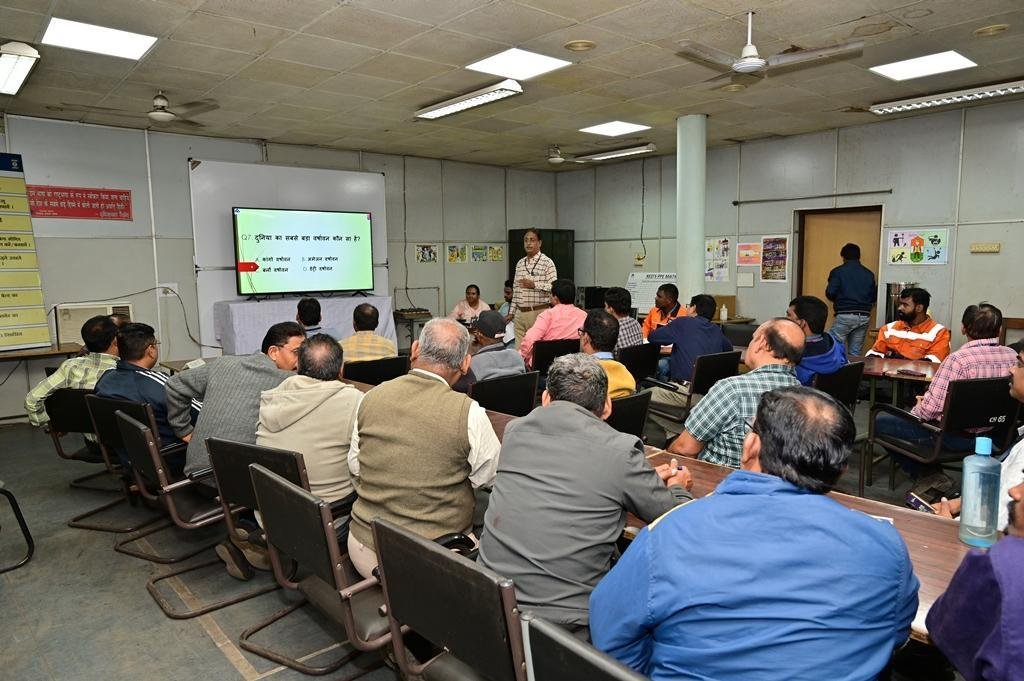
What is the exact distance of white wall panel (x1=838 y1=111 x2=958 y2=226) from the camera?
691cm

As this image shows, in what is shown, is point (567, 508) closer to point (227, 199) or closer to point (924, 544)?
point (924, 544)

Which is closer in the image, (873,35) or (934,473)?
(934,473)

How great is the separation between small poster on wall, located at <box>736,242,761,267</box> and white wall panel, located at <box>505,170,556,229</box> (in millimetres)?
3455

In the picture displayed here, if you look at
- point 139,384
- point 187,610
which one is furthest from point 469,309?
point 187,610

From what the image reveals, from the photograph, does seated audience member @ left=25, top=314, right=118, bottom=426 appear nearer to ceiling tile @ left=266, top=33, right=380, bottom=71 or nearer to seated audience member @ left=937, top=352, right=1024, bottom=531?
ceiling tile @ left=266, top=33, right=380, bottom=71

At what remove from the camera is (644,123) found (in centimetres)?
723

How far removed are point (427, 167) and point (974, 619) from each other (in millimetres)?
9210

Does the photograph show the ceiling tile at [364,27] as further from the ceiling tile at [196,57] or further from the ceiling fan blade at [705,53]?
the ceiling fan blade at [705,53]

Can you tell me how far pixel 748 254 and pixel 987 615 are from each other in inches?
322

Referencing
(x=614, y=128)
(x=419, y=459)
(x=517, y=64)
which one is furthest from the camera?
(x=614, y=128)

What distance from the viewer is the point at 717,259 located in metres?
9.05

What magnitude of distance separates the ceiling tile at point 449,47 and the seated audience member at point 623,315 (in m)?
1.99

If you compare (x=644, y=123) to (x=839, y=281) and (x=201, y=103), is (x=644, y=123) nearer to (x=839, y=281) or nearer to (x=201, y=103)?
(x=839, y=281)

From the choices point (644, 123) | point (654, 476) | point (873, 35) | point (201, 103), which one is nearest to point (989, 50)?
point (873, 35)
